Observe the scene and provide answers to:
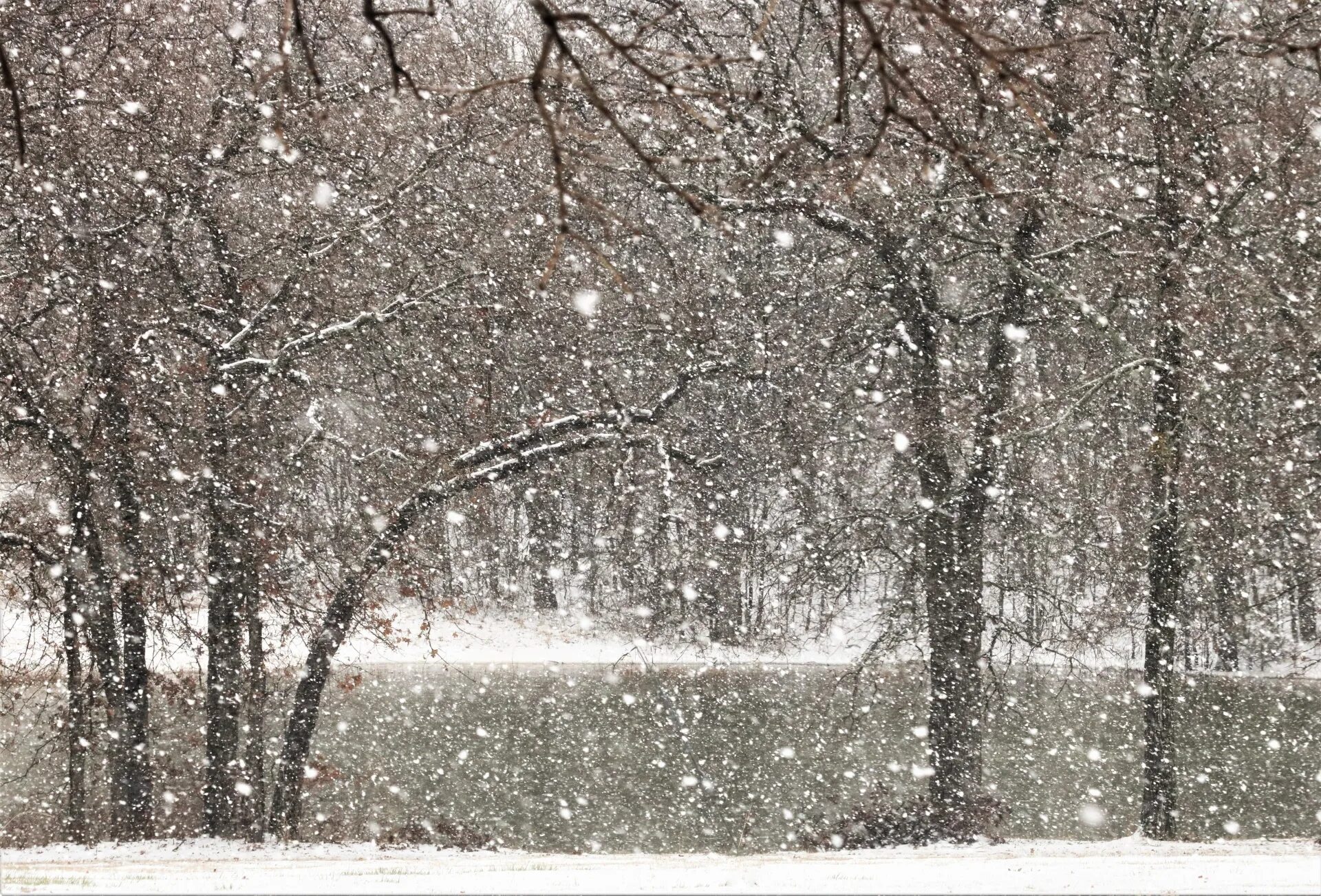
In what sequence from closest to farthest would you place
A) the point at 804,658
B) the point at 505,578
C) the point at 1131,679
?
1. the point at 1131,679
2. the point at 804,658
3. the point at 505,578

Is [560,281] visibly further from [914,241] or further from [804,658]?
[804,658]

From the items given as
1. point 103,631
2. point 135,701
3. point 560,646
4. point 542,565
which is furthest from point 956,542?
point 542,565

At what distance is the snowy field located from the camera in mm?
6457

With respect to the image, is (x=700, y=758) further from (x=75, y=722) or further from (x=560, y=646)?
(x=560, y=646)

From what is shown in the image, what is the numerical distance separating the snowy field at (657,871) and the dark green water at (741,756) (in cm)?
325

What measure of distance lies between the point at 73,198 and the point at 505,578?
89.4 ft

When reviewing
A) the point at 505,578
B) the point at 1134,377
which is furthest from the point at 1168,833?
the point at 505,578

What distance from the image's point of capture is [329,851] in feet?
31.8

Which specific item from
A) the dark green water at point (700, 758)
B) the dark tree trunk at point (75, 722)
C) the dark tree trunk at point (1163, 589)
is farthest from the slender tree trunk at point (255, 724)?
the dark tree trunk at point (1163, 589)

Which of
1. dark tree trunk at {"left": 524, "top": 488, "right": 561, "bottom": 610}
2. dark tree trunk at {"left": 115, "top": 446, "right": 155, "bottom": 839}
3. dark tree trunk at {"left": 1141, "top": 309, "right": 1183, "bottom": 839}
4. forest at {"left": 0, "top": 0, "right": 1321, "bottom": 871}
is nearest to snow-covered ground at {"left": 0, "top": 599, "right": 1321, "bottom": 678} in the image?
dark tree trunk at {"left": 524, "top": 488, "right": 561, "bottom": 610}

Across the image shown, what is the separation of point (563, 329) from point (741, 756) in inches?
352

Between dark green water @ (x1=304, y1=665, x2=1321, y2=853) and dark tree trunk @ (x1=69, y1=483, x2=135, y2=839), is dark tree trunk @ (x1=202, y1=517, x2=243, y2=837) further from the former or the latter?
dark green water @ (x1=304, y1=665, x2=1321, y2=853)

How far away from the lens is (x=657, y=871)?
7492 mm

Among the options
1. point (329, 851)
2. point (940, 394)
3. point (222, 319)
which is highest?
point (222, 319)
